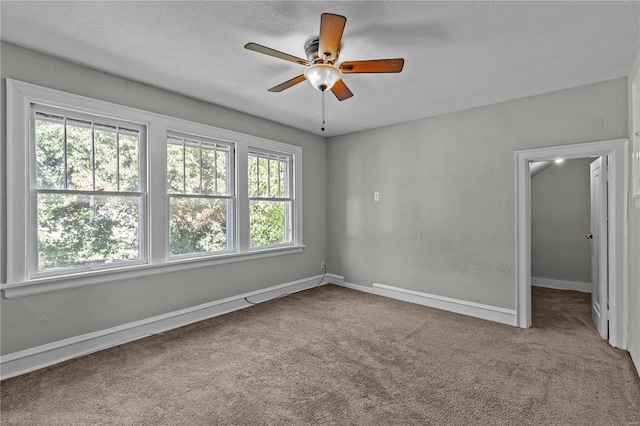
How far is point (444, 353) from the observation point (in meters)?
2.76

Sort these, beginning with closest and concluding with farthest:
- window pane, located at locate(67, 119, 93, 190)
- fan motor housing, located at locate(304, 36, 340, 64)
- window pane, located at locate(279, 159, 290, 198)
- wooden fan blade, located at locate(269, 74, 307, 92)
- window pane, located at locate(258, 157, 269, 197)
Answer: fan motor housing, located at locate(304, 36, 340, 64)
wooden fan blade, located at locate(269, 74, 307, 92)
window pane, located at locate(67, 119, 93, 190)
window pane, located at locate(258, 157, 269, 197)
window pane, located at locate(279, 159, 290, 198)

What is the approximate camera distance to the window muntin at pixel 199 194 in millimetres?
3420

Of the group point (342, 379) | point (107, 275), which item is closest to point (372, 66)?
point (342, 379)

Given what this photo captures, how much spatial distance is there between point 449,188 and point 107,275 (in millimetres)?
3943

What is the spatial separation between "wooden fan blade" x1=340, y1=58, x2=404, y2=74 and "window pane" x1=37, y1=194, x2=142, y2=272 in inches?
95.9

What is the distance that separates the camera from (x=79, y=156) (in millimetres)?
2746

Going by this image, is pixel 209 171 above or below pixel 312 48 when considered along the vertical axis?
below

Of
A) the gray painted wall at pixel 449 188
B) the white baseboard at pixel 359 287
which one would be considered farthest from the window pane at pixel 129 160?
the white baseboard at pixel 359 287

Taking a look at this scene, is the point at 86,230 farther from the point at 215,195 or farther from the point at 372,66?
the point at 372,66

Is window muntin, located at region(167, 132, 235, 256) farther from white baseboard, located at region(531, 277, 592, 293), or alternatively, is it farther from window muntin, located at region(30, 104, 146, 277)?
white baseboard, located at region(531, 277, 592, 293)

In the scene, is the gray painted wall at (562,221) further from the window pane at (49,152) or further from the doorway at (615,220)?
the window pane at (49,152)

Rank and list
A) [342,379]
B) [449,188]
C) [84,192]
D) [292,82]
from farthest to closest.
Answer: [449,188], [84,192], [292,82], [342,379]

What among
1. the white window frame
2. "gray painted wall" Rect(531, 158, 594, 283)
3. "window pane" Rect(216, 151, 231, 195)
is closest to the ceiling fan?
the white window frame

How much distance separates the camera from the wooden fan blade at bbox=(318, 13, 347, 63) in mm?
1669
